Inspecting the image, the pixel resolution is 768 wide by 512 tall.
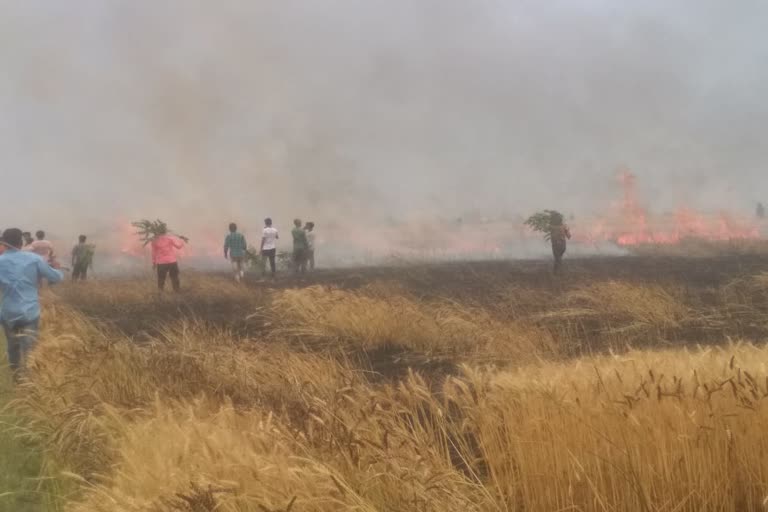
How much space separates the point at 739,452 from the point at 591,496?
0.80 meters

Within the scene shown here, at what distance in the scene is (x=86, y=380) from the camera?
609cm

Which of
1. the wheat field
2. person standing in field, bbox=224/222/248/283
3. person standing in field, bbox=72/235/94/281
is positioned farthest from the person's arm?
person standing in field, bbox=72/235/94/281

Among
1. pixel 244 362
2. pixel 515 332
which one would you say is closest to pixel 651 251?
pixel 515 332

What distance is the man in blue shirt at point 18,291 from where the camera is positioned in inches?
277

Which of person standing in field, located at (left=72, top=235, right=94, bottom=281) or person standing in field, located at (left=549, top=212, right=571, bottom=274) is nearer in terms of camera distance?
person standing in field, located at (left=549, top=212, right=571, bottom=274)

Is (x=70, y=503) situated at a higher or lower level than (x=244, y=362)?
lower

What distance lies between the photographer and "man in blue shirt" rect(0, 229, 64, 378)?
A: 7.04 m

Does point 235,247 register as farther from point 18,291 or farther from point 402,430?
point 402,430

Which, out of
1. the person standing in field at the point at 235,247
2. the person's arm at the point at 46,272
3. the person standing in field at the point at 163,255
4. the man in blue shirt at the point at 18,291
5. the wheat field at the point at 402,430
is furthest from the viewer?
the person standing in field at the point at 235,247

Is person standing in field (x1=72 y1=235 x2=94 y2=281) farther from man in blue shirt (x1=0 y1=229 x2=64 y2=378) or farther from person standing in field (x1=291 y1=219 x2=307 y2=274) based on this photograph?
man in blue shirt (x1=0 y1=229 x2=64 y2=378)

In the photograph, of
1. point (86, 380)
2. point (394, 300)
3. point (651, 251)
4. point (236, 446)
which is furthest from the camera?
point (651, 251)

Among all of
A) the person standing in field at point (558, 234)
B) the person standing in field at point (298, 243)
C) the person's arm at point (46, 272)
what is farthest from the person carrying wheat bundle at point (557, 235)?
the person's arm at point (46, 272)

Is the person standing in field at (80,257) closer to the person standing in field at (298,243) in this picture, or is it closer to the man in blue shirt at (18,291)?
the person standing in field at (298,243)

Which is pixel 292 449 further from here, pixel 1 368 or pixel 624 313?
pixel 624 313
